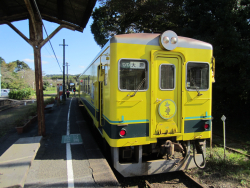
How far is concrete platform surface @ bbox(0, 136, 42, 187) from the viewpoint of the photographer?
3451 millimetres

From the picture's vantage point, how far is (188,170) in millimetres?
5113

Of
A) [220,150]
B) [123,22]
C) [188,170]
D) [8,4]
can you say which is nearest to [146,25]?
[123,22]

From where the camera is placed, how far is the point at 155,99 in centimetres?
440

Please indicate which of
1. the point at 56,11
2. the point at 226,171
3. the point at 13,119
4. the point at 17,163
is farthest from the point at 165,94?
the point at 13,119

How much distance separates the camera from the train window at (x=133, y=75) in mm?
4262

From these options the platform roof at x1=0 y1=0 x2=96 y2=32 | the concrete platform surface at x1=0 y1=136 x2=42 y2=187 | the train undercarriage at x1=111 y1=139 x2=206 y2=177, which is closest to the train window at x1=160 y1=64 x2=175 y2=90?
the train undercarriage at x1=111 y1=139 x2=206 y2=177

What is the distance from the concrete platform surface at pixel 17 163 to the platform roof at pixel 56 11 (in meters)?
4.71

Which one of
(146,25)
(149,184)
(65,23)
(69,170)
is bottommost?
(149,184)

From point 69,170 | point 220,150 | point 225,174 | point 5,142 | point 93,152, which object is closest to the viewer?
point 69,170

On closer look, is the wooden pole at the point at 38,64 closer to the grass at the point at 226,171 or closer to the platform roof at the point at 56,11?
the platform roof at the point at 56,11

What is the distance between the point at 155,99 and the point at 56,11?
18.9 ft

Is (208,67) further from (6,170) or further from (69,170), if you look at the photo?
(6,170)

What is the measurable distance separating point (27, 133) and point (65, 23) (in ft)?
15.8

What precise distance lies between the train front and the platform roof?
3.39 meters
